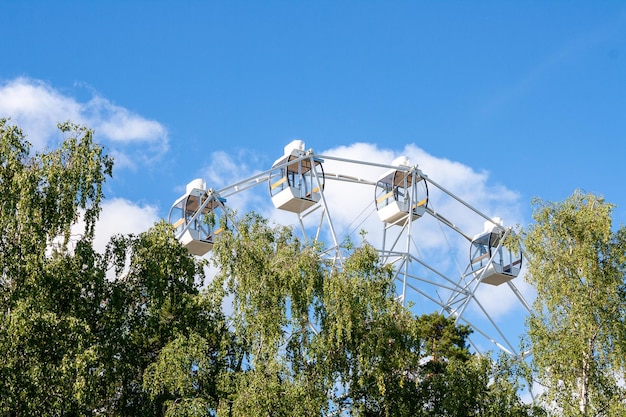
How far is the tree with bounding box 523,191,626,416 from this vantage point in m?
31.7

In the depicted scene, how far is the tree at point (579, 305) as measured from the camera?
3166cm

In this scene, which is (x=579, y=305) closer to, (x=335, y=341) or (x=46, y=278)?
(x=335, y=341)

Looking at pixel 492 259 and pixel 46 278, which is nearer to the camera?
pixel 46 278

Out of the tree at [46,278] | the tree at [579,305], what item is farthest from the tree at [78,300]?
the tree at [579,305]

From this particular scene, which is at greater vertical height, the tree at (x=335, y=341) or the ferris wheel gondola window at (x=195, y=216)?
the ferris wheel gondola window at (x=195, y=216)

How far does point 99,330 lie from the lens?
30828 mm

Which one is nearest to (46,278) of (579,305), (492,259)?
(579,305)

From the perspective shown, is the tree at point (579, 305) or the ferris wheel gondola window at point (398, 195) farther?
the ferris wheel gondola window at point (398, 195)

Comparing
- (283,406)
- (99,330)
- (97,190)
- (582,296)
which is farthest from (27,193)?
(582,296)

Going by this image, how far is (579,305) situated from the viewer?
106 ft

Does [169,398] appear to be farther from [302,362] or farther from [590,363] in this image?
[590,363]

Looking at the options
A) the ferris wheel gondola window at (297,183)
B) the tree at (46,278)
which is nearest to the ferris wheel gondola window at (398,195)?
the ferris wheel gondola window at (297,183)

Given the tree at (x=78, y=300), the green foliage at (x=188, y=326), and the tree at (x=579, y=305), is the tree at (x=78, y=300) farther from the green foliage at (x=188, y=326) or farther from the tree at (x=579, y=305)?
the tree at (x=579, y=305)

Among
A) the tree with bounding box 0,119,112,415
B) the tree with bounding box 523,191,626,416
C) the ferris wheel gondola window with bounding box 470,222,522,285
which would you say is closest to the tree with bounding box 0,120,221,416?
the tree with bounding box 0,119,112,415
